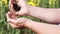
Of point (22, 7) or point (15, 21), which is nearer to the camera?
point (15, 21)

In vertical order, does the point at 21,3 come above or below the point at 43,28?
above

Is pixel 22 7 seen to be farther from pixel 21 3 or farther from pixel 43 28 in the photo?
pixel 43 28

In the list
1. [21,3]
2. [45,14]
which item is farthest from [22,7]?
[45,14]

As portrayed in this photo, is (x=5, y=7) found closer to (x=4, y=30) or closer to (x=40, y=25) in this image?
(x=4, y=30)

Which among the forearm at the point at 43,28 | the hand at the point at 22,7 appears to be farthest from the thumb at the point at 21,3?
the forearm at the point at 43,28

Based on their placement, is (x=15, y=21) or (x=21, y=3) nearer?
(x=15, y=21)

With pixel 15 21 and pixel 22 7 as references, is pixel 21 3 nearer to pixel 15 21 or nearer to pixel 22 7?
pixel 22 7

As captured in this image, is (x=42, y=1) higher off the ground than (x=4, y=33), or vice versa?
(x=42, y=1)

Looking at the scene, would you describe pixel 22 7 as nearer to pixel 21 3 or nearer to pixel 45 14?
pixel 21 3

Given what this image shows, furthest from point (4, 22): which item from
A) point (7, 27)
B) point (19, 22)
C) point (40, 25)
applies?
point (40, 25)

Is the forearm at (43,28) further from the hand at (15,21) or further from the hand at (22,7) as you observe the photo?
the hand at (22,7)
